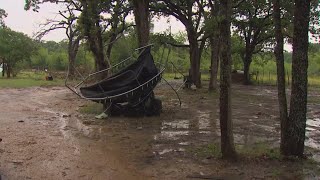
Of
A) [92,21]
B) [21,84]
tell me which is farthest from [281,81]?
[21,84]

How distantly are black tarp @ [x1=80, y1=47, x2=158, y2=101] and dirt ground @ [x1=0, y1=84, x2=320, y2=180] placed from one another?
3.00 feet

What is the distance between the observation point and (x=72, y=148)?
873 cm

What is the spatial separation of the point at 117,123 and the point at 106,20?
1331 centimetres

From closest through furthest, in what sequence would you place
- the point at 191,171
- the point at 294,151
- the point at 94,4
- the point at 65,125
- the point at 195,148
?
the point at 191,171
the point at 294,151
the point at 195,148
the point at 65,125
the point at 94,4

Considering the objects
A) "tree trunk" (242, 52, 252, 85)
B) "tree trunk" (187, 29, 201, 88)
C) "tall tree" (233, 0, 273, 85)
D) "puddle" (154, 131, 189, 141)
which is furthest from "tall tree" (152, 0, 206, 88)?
"puddle" (154, 131, 189, 141)

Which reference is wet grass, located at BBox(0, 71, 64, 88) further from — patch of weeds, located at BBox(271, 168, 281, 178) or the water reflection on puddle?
patch of weeds, located at BBox(271, 168, 281, 178)

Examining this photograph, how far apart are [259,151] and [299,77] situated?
1854 mm

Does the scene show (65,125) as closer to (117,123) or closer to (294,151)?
(117,123)

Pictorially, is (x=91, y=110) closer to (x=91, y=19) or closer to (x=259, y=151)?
(x=91, y=19)

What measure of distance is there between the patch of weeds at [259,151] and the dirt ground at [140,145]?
0.25 feet

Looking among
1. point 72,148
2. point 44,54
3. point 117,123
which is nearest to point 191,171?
point 72,148

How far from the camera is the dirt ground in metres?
6.88

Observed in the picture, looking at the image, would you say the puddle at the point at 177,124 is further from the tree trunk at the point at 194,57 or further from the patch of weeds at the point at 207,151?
the tree trunk at the point at 194,57

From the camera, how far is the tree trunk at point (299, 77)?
23.5 ft
